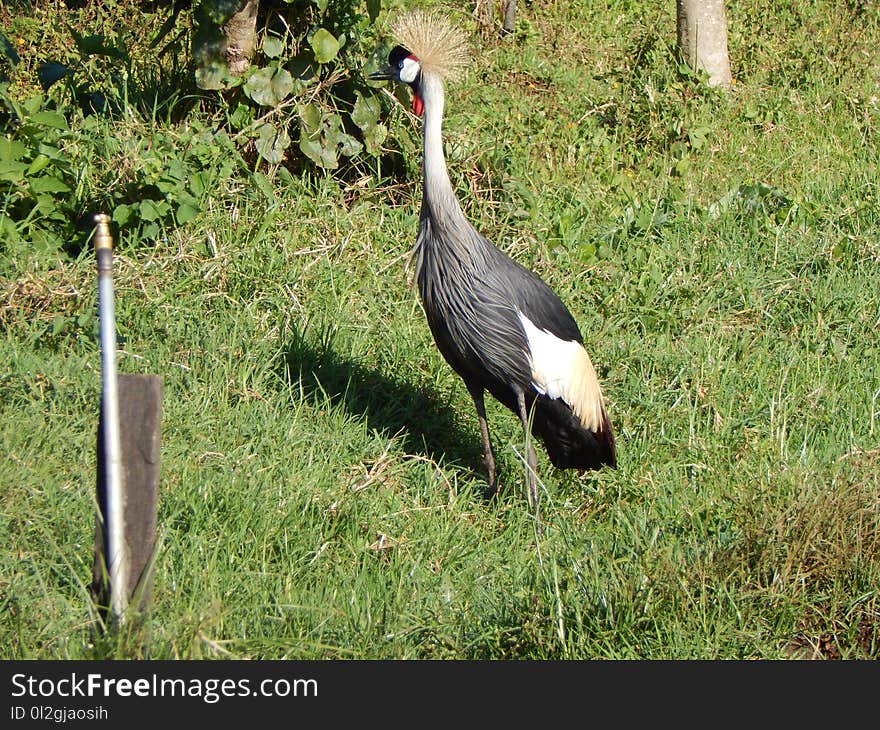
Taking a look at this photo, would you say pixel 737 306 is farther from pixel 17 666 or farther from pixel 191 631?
pixel 17 666

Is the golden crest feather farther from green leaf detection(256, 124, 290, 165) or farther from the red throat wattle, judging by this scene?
green leaf detection(256, 124, 290, 165)

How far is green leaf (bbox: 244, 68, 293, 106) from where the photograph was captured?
5.34m

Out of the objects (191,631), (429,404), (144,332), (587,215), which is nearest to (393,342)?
(429,404)

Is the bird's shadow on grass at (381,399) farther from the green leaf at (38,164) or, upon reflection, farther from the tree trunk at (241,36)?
the tree trunk at (241,36)

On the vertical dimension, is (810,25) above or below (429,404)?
above

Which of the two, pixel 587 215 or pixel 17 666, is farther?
pixel 587 215

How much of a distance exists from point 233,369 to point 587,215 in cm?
236

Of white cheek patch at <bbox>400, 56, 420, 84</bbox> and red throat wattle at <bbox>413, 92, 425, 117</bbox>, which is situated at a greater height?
white cheek patch at <bbox>400, 56, 420, 84</bbox>

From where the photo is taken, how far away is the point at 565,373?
4.27 metres

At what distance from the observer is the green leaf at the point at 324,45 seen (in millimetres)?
5312

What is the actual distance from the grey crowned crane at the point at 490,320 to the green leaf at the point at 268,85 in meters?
1.10

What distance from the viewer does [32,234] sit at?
492cm

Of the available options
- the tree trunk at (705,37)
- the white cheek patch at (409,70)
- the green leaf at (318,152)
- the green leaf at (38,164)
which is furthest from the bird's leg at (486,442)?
the tree trunk at (705,37)

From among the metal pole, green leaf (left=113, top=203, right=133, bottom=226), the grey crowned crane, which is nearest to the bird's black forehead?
the grey crowned crane
